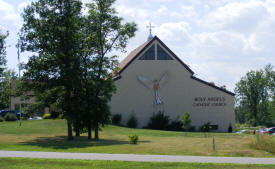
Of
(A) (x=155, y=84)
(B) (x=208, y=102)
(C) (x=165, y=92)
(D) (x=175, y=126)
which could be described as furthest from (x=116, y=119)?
(B) (x=208, y=102)

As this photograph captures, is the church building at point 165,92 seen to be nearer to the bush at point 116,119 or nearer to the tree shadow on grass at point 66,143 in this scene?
the bush at point 116,119

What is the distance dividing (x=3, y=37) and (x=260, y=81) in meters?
70.9

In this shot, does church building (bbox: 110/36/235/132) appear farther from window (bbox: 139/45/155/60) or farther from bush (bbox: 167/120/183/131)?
bush (bbox: 167/120/183/131)

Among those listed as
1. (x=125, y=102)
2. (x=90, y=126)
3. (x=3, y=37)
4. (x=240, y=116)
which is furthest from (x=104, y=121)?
(x=240, y=116)

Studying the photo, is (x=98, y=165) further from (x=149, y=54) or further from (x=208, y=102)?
(x=208, y=102)

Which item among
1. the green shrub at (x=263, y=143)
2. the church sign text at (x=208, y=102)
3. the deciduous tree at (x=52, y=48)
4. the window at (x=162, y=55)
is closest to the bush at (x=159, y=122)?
the church sign text at (x=208, y=102)

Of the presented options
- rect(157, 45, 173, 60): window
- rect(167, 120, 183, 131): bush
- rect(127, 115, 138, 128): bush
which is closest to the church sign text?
rect(167, 120, 183, 131): bush

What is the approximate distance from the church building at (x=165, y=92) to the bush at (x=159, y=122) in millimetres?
784

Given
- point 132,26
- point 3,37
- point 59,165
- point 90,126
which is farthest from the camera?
point 3,37

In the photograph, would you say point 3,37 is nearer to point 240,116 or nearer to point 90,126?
point 90,126

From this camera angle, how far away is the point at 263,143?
57.8 ft

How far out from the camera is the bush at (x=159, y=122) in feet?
165

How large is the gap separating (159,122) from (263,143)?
108 ft

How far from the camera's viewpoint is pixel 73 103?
87.1 feet
